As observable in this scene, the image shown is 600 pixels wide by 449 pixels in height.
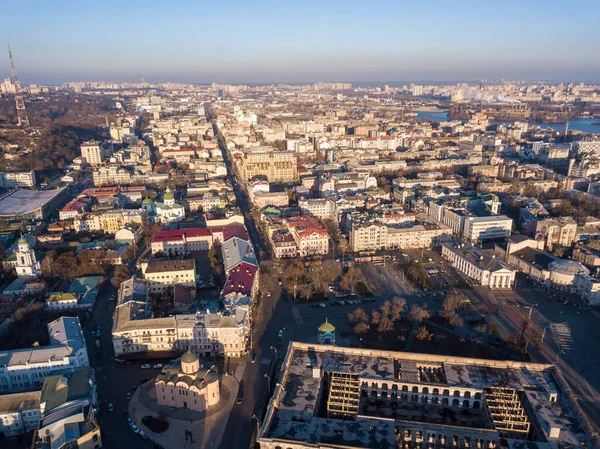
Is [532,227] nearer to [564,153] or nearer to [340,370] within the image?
[340,370]

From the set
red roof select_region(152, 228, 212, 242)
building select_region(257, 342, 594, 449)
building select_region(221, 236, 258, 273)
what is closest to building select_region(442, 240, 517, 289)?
building select_region(257, 342, 594, 449)

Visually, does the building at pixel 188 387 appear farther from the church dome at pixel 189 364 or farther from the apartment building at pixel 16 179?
the apartment building at pixel 16 179

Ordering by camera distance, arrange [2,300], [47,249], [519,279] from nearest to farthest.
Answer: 1. [2,300]
2. [519,279]
3. [47,249]

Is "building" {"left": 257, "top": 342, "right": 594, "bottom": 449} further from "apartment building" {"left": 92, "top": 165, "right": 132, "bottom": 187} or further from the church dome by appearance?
"apartment building" {"left": 92, "top": 165, "right": 132, "bottom": 187}

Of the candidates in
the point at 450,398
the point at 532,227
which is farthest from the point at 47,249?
the point at 532,227

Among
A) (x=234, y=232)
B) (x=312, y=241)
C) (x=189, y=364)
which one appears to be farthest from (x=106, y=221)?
(x=189, y=364)
